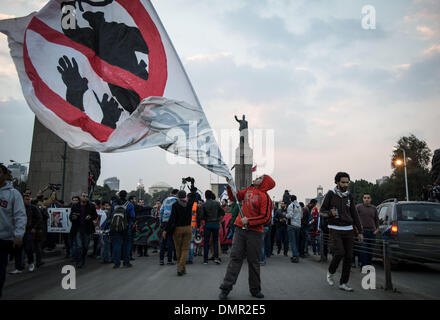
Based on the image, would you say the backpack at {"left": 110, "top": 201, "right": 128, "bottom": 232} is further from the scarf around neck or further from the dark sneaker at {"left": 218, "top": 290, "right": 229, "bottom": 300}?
the scarf around neck

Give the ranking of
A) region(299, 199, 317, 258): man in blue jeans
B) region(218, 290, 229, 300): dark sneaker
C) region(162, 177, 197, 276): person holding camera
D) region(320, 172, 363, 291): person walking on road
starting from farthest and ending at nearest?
region(299, 199, 317, 258): man in blue jeans < region(162, 177, 197, 276): person holding camera < region(320, 172, 363, 291): person walking on road < region(218, 290, 229, 300): dark sneaker

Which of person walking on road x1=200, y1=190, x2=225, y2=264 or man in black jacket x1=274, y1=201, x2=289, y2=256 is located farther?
man in black jacket x1=274, y1=201, x2=289, y2=256

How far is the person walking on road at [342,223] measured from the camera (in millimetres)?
6250

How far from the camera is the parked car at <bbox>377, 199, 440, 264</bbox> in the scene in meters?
8.45

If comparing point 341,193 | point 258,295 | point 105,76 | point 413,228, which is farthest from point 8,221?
point 413,228

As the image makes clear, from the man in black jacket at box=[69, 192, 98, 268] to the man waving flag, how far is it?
4.73 meters

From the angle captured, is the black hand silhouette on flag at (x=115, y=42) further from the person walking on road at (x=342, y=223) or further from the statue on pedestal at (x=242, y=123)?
the statue on pedestal at (x=242, y=123)

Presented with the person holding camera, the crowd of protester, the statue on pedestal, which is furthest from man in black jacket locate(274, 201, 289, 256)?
the statue on pedestal

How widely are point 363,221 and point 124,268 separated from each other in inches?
255

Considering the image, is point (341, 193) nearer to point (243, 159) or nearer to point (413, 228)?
point (413, 228)

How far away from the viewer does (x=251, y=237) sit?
18.8 feet

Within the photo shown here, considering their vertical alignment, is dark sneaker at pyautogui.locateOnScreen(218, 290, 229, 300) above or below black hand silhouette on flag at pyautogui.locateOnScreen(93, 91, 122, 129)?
below
